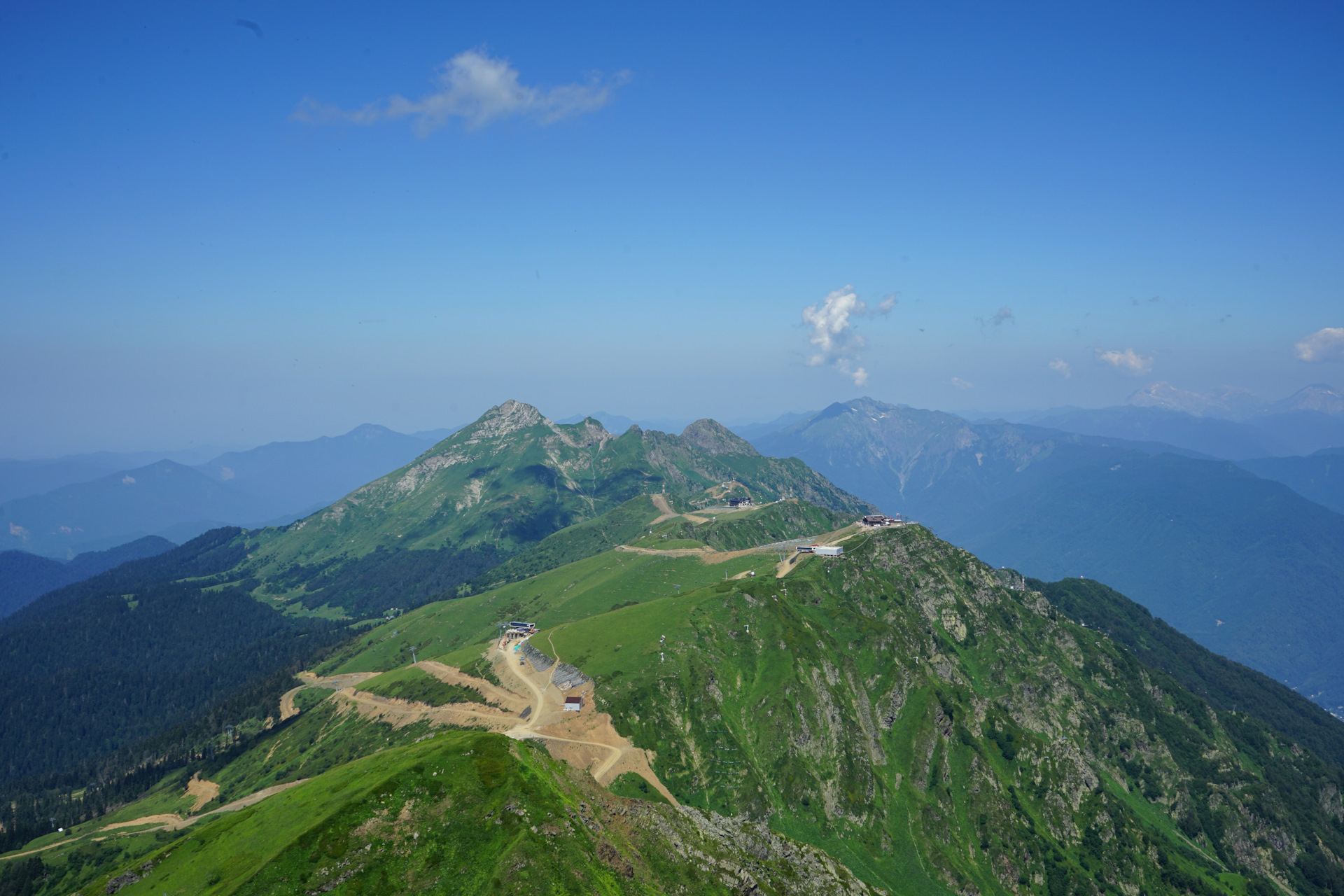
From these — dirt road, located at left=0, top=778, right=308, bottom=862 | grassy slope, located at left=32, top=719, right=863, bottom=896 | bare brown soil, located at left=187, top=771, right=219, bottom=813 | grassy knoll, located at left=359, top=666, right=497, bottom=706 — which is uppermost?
grassy slope, located at left=32, top=719, right=863, bottom=896

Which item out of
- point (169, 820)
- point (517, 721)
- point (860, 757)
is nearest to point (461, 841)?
point (517, 721)

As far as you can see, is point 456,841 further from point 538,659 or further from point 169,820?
point 169,820

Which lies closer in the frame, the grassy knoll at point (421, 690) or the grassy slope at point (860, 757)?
the grassy slope at point (860, 757)

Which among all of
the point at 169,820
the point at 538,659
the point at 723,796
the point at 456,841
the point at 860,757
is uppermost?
the point at 456,841

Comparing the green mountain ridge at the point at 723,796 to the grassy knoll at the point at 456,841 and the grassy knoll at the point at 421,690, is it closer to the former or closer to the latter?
the grassy knoll at the point at 456,841

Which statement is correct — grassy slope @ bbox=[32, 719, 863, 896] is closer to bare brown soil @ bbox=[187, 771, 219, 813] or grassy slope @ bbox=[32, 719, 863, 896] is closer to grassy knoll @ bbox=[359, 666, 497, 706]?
grassy knoll @ bbox=[359, 666, 497, 706]

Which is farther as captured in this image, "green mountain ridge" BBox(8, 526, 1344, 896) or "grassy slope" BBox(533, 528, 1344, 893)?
"grassy slope" BBox(533, 528, 1344, 893)

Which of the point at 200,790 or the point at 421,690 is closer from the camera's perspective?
the point at 421,690

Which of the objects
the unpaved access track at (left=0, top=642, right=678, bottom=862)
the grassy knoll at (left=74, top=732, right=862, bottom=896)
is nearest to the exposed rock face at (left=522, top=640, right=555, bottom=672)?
the unpaved access track at (left=0, top=642, right=678, bottom=862)

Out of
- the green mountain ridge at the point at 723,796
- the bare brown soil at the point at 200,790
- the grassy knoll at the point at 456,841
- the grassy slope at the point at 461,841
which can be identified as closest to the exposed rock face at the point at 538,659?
the green mountain ridge at the point at 723,796
